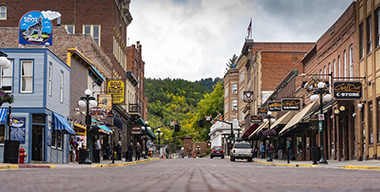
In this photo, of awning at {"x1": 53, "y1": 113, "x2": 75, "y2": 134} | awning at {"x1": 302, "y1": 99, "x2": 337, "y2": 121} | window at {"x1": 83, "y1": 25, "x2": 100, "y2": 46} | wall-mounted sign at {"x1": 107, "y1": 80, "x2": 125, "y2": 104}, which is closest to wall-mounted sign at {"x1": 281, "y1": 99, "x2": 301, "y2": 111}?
awning at {"x1": 302, "y1": 99, "x2": 337, "y2": 121}

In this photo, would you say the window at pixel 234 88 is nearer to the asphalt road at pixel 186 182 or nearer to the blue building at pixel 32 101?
the blue building at pixel 32 101

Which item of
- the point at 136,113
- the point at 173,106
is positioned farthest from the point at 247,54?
the point at 173,106

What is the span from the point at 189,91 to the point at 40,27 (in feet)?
450

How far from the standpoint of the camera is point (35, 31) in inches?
1368

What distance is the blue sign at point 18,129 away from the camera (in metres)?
30.4

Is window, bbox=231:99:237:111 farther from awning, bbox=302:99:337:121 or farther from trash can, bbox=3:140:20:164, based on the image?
trash can, bbox=3:140:20:164

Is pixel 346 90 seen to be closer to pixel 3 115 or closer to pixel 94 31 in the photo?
pixel 3 115

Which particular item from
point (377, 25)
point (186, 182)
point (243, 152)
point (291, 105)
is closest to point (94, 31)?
point (243, 152)

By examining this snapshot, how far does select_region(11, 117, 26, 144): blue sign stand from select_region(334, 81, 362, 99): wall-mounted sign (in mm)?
17096

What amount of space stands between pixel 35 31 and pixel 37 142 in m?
7.25

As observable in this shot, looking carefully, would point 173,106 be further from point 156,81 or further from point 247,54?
point 247,54

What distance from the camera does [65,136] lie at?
3691 centimetres

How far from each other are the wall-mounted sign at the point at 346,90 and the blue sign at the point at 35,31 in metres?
17.6

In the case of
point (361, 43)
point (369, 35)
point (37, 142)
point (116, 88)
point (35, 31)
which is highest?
point (35, 31)
